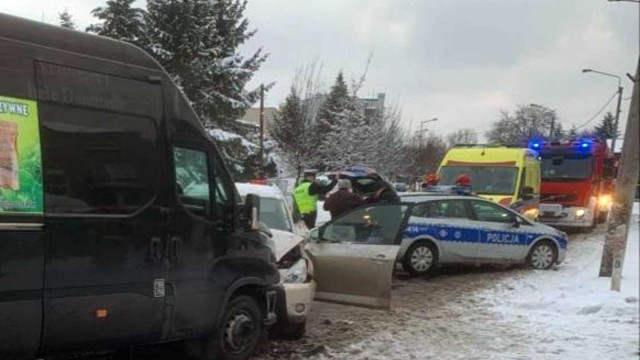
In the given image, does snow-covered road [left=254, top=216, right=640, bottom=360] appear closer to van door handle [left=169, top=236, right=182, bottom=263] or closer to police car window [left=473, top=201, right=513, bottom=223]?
police car window [left=473, top=201, right=513, bottom=223]

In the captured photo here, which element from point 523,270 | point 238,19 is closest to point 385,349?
point 523,270

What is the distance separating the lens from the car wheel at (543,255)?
→ 13.4 m

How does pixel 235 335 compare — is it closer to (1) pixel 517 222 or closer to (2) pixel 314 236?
(2) pixel 314 236

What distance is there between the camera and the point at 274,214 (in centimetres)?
956

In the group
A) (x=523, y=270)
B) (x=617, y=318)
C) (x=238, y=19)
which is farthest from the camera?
(x=238, y=19)

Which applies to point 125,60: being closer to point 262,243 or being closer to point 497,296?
point 262,243

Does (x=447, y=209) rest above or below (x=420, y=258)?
above

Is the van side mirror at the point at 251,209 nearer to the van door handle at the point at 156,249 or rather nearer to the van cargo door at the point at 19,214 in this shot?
the van door handle at the point at 156,249

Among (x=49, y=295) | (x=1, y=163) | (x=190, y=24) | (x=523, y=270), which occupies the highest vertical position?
(x=190, y=24)

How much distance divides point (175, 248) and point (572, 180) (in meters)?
18.0

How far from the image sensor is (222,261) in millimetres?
6344

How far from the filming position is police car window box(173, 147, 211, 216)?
5980mm

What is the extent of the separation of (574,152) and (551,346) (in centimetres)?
1612

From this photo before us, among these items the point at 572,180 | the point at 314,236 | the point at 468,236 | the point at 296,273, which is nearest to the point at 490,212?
the point at 468,236
